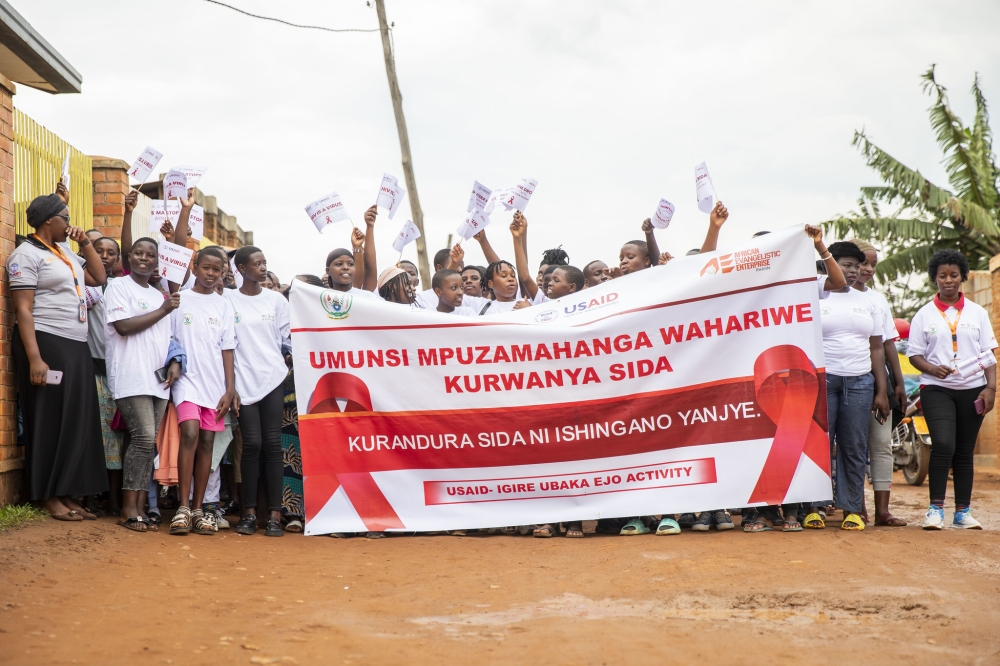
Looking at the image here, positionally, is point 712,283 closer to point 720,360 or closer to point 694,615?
point 720,360

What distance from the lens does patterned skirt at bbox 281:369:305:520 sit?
6.92 m

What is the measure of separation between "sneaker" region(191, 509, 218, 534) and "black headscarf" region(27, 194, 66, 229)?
2.11 meters

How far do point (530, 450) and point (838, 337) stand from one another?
Result: 225 cm

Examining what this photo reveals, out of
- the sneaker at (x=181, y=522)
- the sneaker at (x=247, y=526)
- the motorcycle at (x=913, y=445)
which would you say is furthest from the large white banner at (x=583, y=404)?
the motorcycle at (x=913, y=445)

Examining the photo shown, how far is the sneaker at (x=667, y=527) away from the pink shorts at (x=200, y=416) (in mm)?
2987

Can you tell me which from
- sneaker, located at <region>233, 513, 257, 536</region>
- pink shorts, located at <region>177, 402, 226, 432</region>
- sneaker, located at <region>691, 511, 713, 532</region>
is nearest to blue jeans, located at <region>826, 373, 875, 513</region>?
sneaker, located at <region>691, 511, 713, 532</region>

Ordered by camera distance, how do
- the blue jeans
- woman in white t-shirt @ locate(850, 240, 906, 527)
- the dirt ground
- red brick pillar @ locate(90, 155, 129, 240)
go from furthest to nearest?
1. red brick pillar @ locate(90, 155, 129, 240)
2. woman in white t-shirt @ locate(850, 240, 906, 527)
3. the blue jeans
4. the dirt ground

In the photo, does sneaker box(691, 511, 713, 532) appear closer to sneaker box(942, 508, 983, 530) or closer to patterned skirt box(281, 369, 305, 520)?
sneaker box(942, 508, 983, 530)

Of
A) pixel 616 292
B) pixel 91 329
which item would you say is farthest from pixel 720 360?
pixel 91 329

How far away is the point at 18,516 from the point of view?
5.79 meters

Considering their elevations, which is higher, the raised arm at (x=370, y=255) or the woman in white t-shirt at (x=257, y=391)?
the raised arm at (x=370, y=255)

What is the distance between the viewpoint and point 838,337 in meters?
6.62

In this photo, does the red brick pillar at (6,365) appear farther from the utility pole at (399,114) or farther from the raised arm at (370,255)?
the utility pole at (399,114)

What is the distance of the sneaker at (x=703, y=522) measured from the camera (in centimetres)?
647
